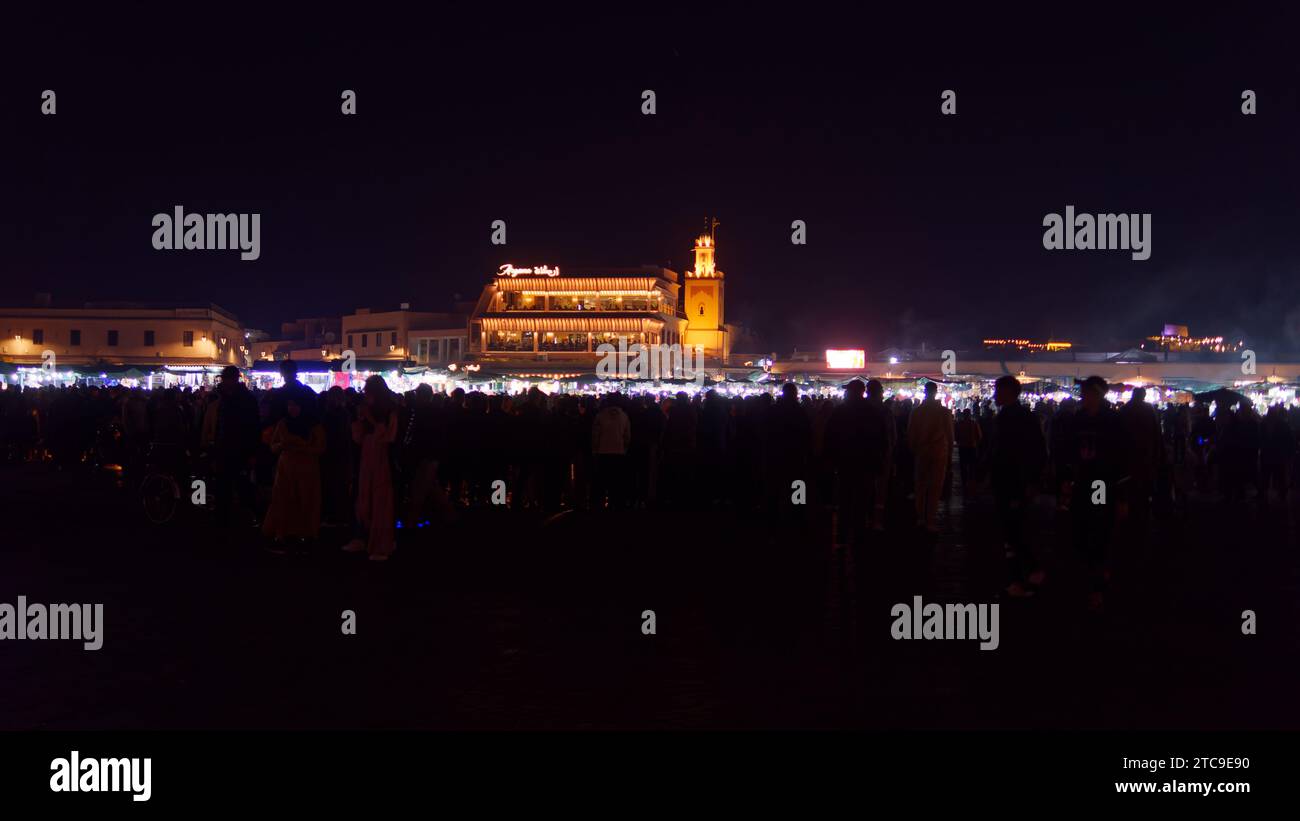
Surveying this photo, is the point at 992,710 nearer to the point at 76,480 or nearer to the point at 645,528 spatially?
the point at 645,528

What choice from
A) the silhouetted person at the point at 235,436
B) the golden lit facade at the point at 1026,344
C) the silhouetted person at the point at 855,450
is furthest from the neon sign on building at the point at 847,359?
the silhouetted person at the point at 235,436

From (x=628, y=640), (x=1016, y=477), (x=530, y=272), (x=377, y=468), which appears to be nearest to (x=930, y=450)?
(x=1016, y=477)

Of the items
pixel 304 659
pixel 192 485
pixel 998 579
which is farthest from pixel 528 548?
pixel 192 485

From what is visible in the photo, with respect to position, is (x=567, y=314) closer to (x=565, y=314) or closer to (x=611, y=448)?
(x=565, y=314)

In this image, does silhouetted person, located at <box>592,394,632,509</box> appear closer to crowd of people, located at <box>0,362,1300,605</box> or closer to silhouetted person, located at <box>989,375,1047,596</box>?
crowd of people, located at <box>0,362,1300,605</box>

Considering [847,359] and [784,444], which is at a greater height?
[847,359]

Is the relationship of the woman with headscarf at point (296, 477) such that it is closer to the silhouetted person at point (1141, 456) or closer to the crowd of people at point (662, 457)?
the crowd of people at point (662, 457)
